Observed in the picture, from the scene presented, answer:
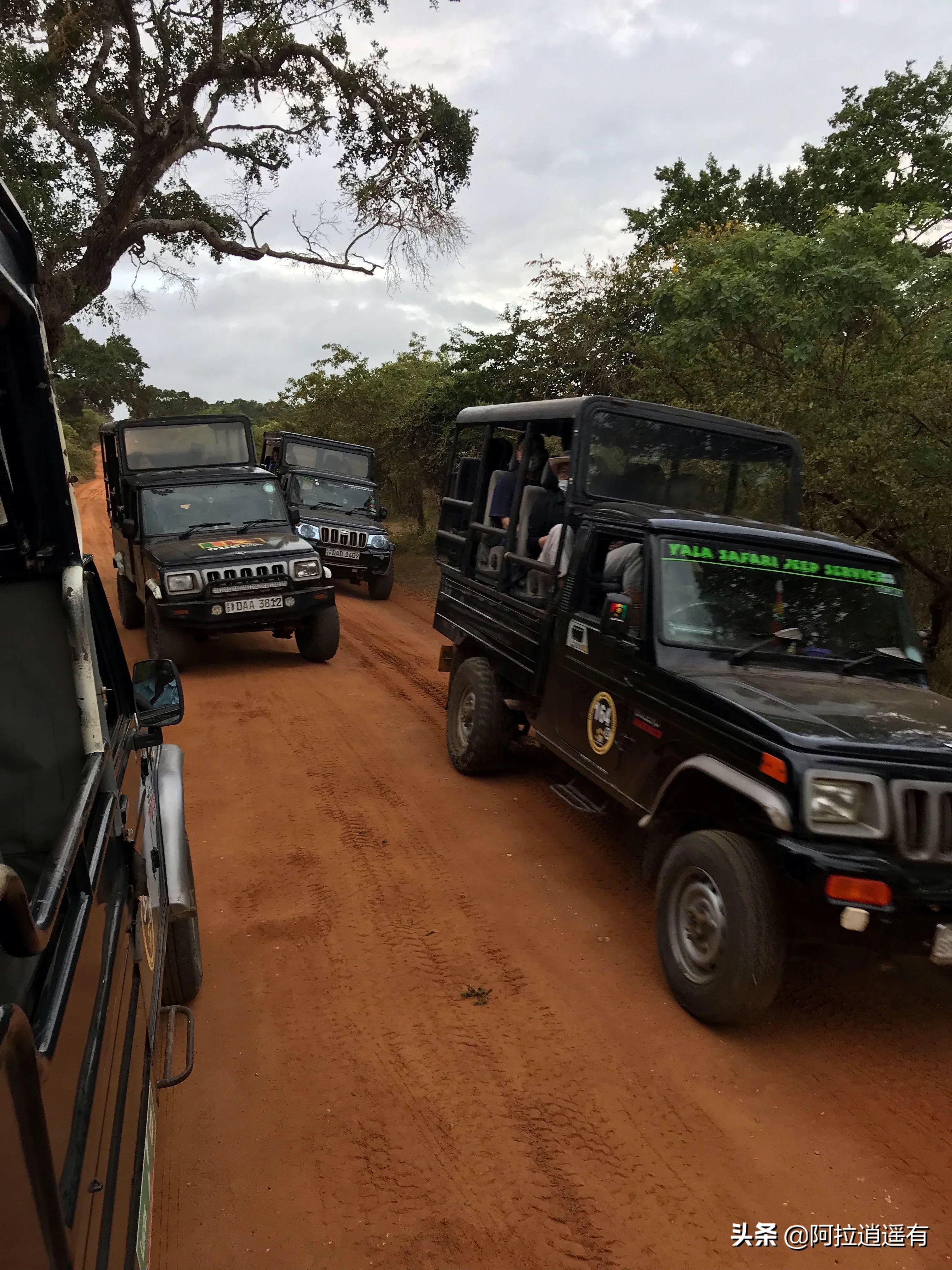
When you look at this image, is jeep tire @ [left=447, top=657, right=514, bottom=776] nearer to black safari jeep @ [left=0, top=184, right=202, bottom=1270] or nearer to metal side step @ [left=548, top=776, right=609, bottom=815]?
metal side step @ [left=548, top=776, right=609, bottom=815]

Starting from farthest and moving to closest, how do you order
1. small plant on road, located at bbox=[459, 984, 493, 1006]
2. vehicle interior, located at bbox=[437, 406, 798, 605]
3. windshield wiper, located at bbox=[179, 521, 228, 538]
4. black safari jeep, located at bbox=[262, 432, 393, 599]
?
black safari jeep, located at bbox=[262, 432, 393, 599] < windshield wiper, located at bbox=[179, 521, 228, 538] < vehicle interior, located at bbox=[437, 406, 798, 605] < small plant on road, located at bbox=[459, 984, 493, 1006]

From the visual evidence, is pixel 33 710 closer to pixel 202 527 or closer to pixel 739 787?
pixel 739 787

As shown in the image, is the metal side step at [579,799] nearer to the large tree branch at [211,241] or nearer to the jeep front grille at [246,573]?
the jeep front grille at [246,573]

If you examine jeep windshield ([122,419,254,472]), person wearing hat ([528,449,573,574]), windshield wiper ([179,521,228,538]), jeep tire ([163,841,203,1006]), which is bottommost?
jeep tire ([163,841,203,1006])

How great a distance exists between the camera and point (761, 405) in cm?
737

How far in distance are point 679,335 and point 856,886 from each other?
21.2 feet

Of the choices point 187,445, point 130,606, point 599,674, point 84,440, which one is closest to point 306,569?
point 187,445

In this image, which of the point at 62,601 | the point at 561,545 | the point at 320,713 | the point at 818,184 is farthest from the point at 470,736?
the point at 818,184

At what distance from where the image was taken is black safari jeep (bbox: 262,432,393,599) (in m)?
13.2

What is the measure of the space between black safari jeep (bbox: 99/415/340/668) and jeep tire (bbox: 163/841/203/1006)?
5089 mm

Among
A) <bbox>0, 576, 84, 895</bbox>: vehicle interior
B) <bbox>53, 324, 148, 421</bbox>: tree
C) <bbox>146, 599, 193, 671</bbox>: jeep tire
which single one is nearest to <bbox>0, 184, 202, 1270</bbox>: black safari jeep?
<bbox>0, 576, 84, 895</bbox>: vehicle interior

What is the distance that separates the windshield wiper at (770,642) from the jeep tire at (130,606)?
836 cm

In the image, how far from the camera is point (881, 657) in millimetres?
4059

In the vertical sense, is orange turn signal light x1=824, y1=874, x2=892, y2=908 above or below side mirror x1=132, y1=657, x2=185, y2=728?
below
